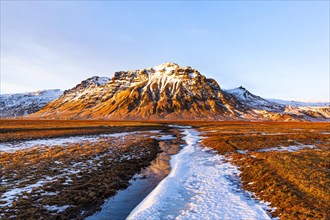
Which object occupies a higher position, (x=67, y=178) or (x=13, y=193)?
(x=13, y=193)

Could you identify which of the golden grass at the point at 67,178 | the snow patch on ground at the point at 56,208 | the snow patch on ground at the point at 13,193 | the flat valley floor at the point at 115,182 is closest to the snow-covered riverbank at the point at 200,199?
the flat valley floor at the point at 115,182

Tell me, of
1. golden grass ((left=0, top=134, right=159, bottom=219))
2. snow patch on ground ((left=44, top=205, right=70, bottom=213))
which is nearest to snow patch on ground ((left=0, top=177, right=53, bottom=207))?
golden grass ((left=0, top=134, right=159, bottom=219))

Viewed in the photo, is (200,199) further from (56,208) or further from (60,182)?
(60,182)

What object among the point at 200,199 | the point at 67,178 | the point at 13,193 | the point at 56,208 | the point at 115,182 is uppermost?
the point at 13,193

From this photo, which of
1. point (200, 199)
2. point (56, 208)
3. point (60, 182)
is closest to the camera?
point (56, 208)

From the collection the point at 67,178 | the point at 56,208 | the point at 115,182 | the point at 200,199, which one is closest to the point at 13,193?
the point at 56,208

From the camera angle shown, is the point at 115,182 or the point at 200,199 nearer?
the point at 200,199

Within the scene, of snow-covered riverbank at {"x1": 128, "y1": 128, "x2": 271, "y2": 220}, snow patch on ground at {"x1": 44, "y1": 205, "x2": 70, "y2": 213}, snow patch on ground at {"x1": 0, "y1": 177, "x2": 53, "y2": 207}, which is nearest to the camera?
snow patch on ground at {"x1": 44, "y1": 205, "x2": 70, "y2": 213}

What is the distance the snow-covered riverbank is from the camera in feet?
36.6

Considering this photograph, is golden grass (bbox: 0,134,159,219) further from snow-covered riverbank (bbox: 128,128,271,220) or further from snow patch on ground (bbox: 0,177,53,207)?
snow-covered riverbank (bbox: 128,128,271,220)

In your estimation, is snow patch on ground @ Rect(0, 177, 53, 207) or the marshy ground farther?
snow patch on ground @ Rect(0, 177, 53, 207)

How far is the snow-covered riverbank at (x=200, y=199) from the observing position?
11156mm

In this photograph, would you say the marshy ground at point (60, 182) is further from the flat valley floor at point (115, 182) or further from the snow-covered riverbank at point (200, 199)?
the snow-covered riverbank at point (200, 199)

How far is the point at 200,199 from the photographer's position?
13133 millimetres
